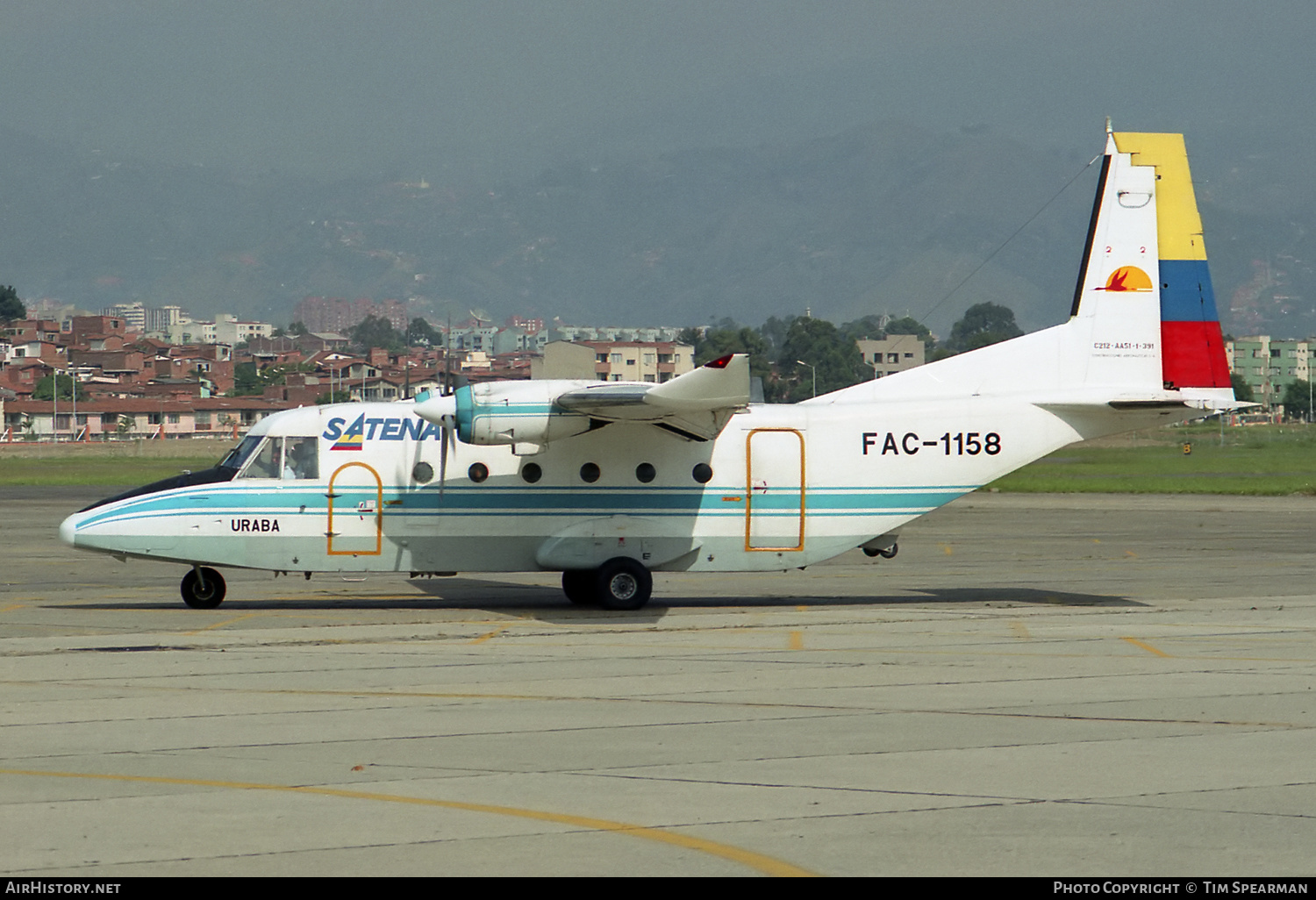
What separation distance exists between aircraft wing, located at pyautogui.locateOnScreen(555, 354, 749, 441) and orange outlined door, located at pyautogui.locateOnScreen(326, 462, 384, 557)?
3.18 m

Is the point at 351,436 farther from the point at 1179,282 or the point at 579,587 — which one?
the point at 1179,282

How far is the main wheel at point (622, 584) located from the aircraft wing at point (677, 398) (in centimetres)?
205

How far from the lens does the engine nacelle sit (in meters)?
18.6

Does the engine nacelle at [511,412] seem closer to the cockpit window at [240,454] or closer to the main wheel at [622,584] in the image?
the main wheel at [622,584]

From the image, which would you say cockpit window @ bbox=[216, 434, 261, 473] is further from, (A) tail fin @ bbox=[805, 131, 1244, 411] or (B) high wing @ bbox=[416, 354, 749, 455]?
(A) tail fin @ bbox=[805, 131, 1244, 411]

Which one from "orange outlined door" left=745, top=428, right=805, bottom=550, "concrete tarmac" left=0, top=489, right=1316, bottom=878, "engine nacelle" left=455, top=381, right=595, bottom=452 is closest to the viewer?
"concrete tarmac" left=0, top=489, right=1316, bottom=878

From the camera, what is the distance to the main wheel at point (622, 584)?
19797 millimetres

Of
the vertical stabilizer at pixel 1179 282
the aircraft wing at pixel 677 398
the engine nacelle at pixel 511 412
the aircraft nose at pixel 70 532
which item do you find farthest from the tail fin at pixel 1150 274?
the aircraft nose at pixel 70 532

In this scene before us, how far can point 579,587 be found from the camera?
2073cm

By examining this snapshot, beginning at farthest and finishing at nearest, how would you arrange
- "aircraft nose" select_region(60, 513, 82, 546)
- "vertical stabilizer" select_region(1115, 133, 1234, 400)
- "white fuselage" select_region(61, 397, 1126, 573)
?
"vertical stabilizer" select_region(1115, 133, 1234, 400), "white fuselage" select_region(61, 397, 1126, 573), "aircraft nose" select_region(60, 513, 82, 546)

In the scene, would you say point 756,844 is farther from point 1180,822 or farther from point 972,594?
point 972,594

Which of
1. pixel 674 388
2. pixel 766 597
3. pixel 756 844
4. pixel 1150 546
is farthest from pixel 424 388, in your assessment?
pixel 1150 546

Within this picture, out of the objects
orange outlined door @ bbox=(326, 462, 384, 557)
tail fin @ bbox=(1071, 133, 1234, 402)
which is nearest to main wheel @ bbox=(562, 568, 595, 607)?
orange outlined door @ bbox=(326, 462, 384, 557)

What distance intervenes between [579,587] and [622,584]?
105 cm
